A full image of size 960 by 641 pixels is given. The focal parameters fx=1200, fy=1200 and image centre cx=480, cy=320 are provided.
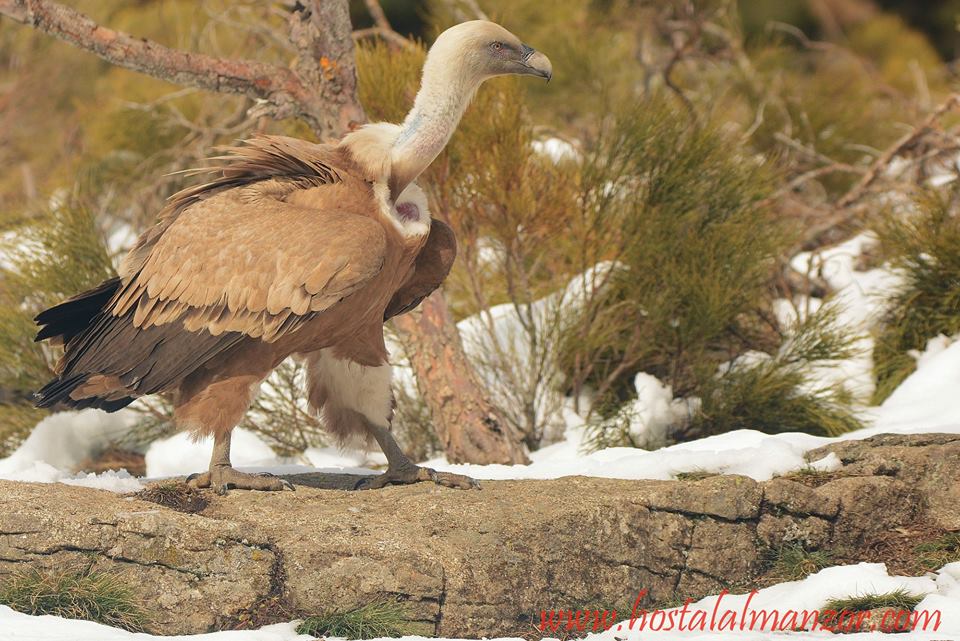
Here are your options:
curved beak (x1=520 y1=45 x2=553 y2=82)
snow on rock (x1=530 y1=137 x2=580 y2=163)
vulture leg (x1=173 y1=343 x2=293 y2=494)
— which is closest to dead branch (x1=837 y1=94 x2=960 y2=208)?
snow on rock (x1=530 y1=137 x2=580 y2=163)

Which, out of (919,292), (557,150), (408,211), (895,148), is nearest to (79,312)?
(408,211)

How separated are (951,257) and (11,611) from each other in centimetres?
620

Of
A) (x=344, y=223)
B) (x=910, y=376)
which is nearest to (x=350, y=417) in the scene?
(x=344, y=223)

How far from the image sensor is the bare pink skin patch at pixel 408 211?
518 cm

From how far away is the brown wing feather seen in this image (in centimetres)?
552

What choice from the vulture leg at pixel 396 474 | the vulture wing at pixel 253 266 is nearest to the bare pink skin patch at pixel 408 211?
the vulture wing at pixel 253 266

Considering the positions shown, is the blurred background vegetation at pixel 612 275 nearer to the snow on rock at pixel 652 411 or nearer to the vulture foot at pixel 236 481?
the snow on rock at pixel 652 411

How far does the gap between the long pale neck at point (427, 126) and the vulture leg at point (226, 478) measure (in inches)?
50.9

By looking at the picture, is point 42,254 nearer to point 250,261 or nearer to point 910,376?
point 250,261

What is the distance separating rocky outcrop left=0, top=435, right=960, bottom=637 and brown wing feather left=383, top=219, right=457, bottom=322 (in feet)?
3.12

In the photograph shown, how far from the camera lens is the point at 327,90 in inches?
270

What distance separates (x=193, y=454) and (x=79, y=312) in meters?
2.49

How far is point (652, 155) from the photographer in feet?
26.2

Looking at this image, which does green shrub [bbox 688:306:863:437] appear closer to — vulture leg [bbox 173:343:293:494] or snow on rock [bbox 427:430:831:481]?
snow on rock [bbox 427:430:831:481]
